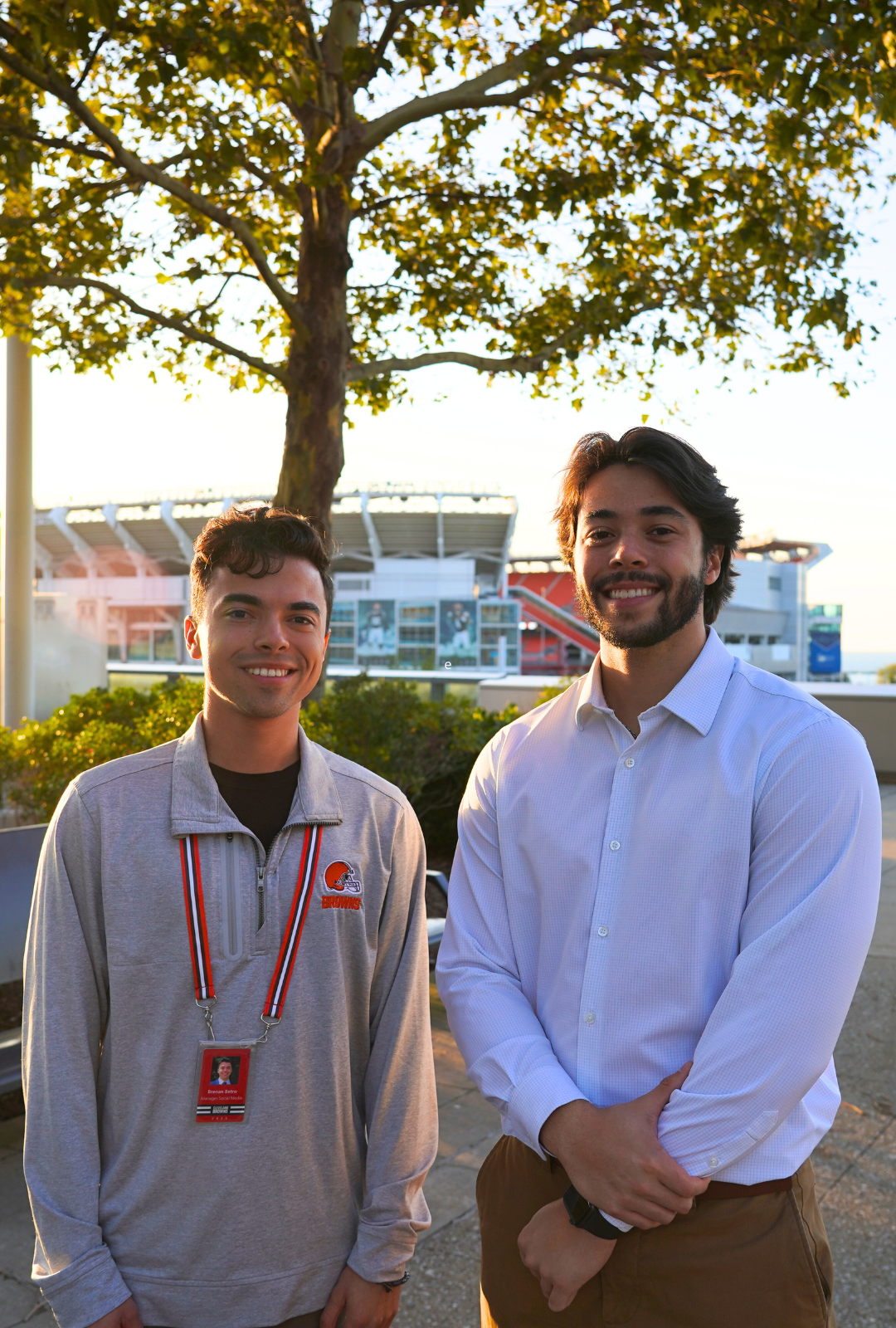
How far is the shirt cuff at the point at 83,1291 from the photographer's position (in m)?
1.52

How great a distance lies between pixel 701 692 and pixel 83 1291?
131 cm

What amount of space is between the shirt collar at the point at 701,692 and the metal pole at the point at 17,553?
8.84 m

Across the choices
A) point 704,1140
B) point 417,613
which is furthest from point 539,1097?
point 417,613

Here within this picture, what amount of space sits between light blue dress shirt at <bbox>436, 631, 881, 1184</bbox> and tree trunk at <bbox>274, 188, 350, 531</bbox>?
511 centimetres

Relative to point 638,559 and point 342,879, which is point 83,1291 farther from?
point 638,559

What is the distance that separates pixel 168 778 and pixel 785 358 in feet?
28.8

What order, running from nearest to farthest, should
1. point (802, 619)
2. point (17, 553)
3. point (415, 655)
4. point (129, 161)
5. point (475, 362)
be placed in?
point (129, 161) → point (475, 362) → point (17, 553) → point (802, 619) → point (415, 655)

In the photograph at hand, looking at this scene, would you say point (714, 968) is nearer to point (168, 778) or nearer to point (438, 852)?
point (168, 778)

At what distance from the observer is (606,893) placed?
167cm

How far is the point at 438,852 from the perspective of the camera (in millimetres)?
7980

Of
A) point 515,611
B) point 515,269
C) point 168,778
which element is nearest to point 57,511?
point 515,611

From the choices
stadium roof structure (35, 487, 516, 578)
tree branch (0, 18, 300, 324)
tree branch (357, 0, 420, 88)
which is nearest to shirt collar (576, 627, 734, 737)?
tree branch (0, 18, 300, 324)

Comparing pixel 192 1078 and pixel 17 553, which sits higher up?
pixel 17 553

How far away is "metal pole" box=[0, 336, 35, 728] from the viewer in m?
9.70
